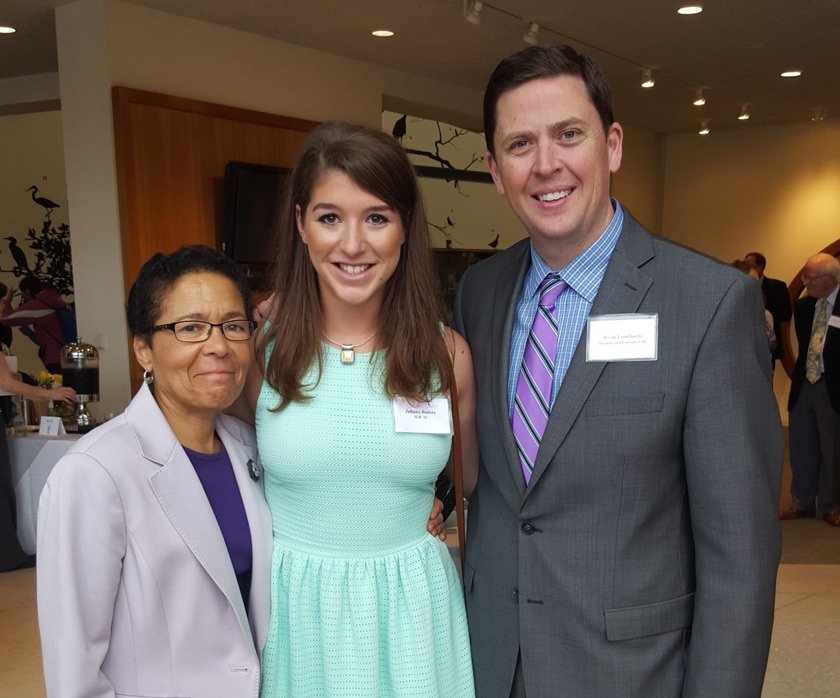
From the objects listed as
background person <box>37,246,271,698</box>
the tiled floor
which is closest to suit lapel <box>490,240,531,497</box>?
background person <box>37,246,271,698</box>

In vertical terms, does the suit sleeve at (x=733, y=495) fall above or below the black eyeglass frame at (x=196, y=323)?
below

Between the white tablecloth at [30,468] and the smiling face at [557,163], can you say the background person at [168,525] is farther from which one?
the white tablecloth at [30,468]

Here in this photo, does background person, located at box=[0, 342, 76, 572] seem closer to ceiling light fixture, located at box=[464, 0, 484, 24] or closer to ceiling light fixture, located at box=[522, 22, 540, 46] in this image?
ceiling light fixture, located at box=[464, 0, 484, 24]

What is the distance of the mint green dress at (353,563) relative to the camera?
1.62 meters

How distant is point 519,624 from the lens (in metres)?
1.56

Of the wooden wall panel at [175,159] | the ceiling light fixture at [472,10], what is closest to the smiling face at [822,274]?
the ceiling light fixture at [472,10]

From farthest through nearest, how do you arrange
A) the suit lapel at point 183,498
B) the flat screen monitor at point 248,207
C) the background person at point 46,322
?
the background person at point 46,322 < the flat screen monitor at point 248,207 < the suit lapel at point 183,498

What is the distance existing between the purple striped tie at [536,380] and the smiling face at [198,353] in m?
0.52

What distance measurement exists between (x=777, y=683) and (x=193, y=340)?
9.30 ft

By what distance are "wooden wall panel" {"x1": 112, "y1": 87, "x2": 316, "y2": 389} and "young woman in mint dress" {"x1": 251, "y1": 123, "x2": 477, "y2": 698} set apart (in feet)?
14.3

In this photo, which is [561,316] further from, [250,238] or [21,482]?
[250,238]

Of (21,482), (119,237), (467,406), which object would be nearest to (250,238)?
(119,237)

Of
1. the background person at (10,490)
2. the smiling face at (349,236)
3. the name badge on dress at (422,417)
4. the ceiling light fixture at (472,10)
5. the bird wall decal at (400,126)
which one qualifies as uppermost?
the ceiling light fixture at (472,10)

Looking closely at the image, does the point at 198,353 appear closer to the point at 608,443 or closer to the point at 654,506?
Result: the point at 608,443
